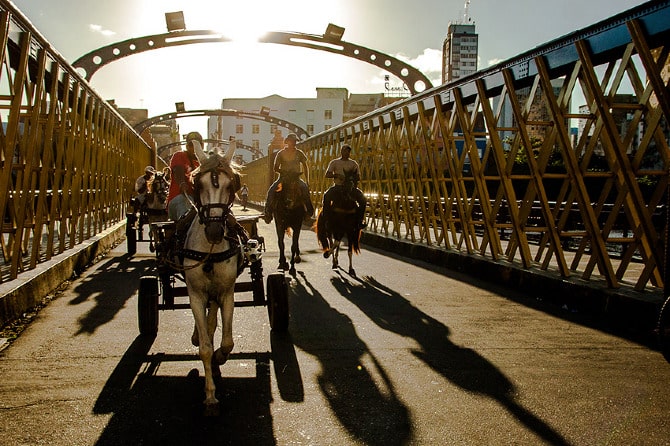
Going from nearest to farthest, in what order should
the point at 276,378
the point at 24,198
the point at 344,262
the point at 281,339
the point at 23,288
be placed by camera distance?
the point at 276,378 → the point at 281,339 → the point at 23,288 → the point at 24,198 → the point at 344,262

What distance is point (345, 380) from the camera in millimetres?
5887

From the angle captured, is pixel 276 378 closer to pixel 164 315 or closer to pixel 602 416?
pixel 602 416

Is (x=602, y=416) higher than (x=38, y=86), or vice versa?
(x=38, y=86)

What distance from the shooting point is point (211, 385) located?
16.6 feet

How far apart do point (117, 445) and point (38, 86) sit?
7057 millimetres

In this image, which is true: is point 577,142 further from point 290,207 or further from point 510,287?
point 290,207

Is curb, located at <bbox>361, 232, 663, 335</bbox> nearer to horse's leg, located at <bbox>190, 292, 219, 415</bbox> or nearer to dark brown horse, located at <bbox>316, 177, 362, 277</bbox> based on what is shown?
dark brown horse, located at <bbox>316, 177, 362, 277</bbox>

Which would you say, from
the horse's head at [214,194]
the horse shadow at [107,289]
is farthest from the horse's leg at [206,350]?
the horse shadow at [107,289]

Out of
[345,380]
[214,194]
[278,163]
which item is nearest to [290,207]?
[278,163]

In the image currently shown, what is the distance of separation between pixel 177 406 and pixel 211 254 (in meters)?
1.14

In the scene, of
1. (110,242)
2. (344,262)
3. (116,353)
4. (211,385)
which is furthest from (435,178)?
(211,385)

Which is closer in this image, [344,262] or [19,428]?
[19,428]

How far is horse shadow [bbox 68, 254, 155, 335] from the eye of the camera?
8547 mm

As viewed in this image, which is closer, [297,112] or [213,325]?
[213,325]
